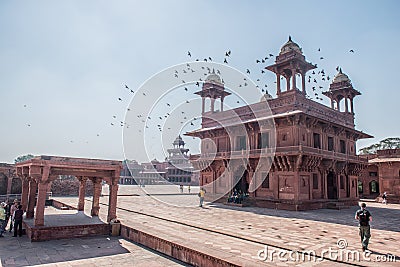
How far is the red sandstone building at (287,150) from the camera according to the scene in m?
19.5

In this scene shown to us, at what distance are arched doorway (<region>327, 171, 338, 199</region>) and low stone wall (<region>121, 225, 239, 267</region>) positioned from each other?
18.1m

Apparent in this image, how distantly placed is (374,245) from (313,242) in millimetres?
1730

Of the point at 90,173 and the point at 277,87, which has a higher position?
the point at 277,87

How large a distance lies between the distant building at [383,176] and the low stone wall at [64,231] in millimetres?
28321

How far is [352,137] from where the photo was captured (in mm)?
25781

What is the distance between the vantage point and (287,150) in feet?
62.7

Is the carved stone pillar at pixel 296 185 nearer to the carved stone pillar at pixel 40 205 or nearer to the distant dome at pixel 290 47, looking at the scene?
the distant dome at pixel 290 47

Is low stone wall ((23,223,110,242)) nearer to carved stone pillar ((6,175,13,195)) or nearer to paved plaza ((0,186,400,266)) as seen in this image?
paved plaza ((0,186,400,266))

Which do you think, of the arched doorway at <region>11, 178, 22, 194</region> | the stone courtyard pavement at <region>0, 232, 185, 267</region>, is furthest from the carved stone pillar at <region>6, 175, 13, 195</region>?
the stone courtyard pavement at <region>0, 232, 185, 267</region>

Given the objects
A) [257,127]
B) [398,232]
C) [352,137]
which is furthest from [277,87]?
[398,232]

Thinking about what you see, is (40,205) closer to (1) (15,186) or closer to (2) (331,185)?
(1) (15,186)

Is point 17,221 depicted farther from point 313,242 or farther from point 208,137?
point 208,137

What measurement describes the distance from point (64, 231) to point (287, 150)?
547 inches

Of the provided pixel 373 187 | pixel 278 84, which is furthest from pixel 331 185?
pixel 373 187
